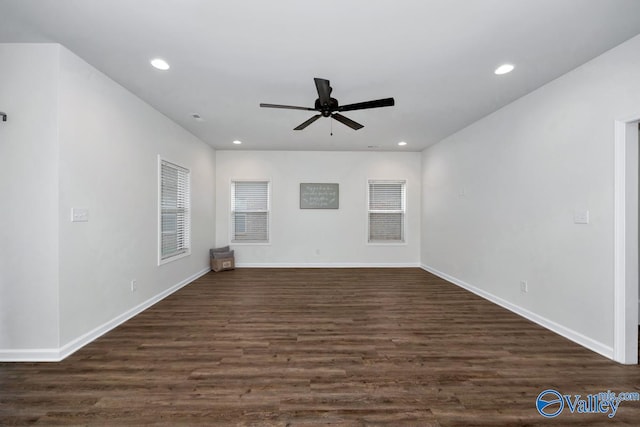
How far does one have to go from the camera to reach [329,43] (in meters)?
2.14

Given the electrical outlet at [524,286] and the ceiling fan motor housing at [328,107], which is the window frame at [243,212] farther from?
the electrical outlet at [524,286]

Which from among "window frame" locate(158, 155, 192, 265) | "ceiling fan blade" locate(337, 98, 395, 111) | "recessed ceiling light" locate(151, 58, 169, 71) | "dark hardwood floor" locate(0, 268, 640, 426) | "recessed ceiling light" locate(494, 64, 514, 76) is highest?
"recessed ceiling light" locate(151, 58, 169, 71)

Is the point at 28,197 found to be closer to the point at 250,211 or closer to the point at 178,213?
the point at 178,213

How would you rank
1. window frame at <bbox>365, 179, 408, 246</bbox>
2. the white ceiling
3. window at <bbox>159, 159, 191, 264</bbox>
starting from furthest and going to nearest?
window frame at <bbox>365, 179, 408, 246</bbox> < window at <bbox>159, 159, 191, 264</bbox> < the white ceiling

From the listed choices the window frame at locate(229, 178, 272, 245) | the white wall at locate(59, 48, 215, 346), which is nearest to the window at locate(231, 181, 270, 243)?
the window frame at locate(229, 178, 272, 245)

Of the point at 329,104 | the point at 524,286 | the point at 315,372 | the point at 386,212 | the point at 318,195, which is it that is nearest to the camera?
the point at 315,372

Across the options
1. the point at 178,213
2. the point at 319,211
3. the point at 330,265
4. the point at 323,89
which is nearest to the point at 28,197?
the point at 178,213

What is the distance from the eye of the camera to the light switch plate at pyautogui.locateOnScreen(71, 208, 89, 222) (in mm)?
2334

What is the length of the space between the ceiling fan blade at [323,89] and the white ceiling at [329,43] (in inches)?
10.3

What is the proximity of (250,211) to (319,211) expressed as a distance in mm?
1551

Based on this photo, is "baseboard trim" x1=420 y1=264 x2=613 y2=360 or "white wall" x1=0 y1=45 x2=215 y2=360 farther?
"baseboard trim" x1=420 y1=264 x2=613 y2=360

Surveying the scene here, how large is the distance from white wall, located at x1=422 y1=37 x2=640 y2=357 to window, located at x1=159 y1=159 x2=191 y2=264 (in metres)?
4.66

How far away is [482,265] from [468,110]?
223 cm

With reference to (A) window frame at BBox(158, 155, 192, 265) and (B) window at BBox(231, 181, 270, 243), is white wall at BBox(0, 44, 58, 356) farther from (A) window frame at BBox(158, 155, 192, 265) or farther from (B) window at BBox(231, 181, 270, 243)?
(B) window at BBox(231, 181, 270, 243)
